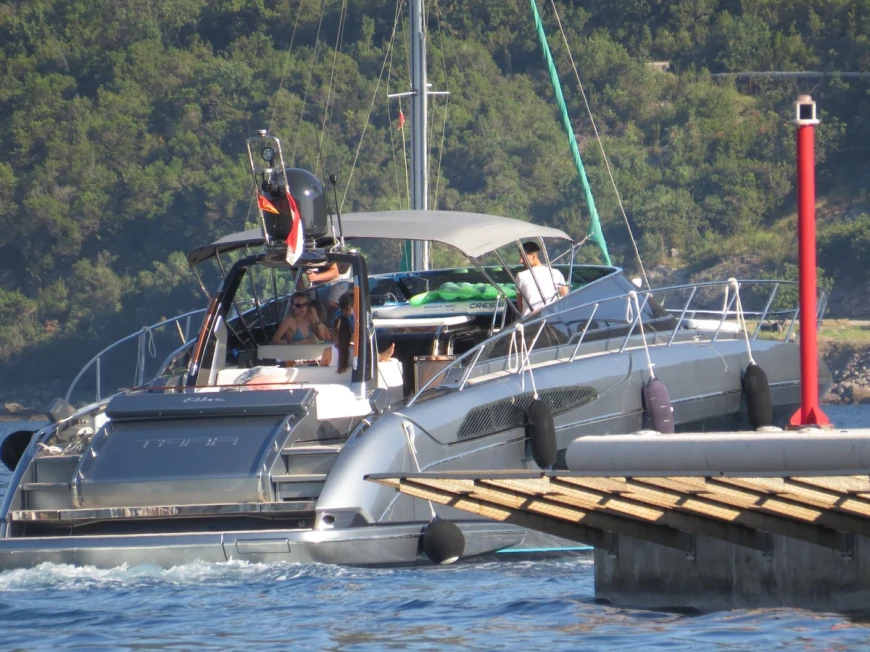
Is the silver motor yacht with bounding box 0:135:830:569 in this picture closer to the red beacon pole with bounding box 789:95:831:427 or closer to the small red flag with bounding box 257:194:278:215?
the small red flag with bounding box 257:194:278:215

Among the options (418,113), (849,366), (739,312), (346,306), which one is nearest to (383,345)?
(346,306)

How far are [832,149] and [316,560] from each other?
206 feet

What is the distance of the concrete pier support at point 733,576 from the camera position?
827cm

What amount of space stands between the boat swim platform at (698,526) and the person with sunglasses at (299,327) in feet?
11.6

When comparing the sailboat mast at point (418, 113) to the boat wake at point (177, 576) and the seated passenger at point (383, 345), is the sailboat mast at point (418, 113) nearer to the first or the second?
the seated passenger at point (383, 345)

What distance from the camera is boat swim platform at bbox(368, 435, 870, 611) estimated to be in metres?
7.89

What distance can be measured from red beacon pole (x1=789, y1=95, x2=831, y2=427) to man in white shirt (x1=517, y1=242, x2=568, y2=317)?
3.75 metres

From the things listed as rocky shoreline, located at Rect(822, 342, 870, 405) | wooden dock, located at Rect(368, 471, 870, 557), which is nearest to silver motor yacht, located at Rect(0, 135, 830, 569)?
wooden dock, located at Rect(368, 471, 870, 557)

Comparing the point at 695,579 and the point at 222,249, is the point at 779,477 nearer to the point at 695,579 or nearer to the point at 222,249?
the point at 695,579

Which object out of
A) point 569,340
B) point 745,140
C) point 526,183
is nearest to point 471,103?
point 526,183

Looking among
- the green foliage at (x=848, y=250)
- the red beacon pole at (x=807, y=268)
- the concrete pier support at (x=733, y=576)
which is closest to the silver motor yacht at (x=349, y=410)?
the concrete pier support at (x=733, y=576)

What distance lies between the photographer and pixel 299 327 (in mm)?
12352

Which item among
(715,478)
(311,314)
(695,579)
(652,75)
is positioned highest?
(652,75)

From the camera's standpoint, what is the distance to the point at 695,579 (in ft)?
29.1
